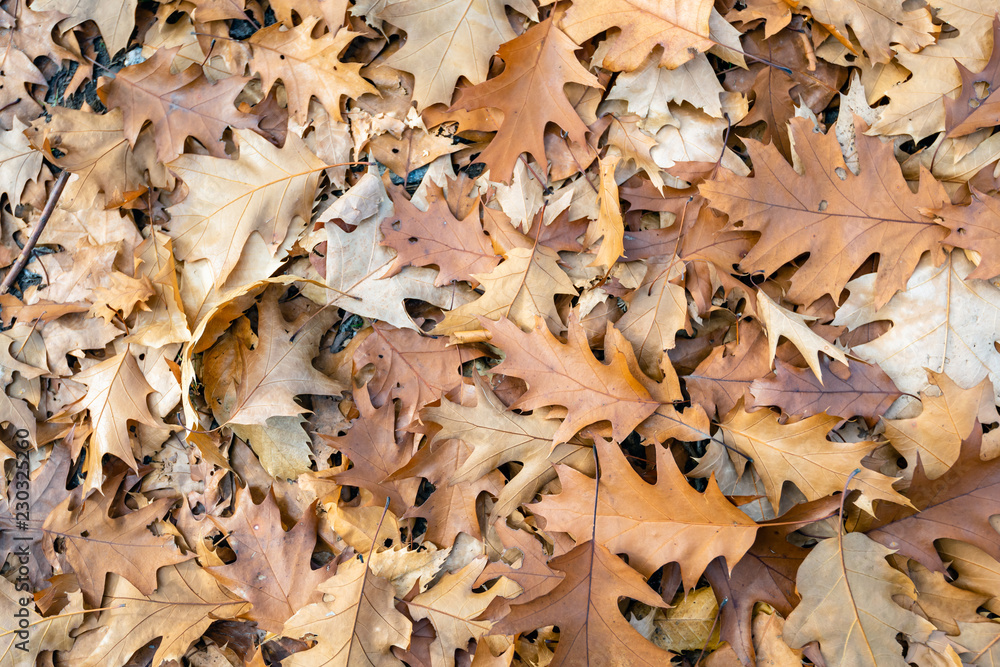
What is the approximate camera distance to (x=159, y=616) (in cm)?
182

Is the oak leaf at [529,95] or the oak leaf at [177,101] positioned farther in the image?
the oak leaf at [177,101]

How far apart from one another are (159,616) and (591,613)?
1378 millimetres

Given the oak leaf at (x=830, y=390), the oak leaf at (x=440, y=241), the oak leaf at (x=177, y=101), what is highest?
the oak leaf at (x=177, y=101)

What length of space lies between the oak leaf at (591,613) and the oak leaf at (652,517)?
52mm

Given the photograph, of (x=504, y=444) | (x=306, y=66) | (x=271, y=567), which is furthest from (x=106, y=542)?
(x=306, y=66)

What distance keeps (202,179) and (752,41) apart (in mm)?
1770

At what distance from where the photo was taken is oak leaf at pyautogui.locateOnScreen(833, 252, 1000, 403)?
158cm

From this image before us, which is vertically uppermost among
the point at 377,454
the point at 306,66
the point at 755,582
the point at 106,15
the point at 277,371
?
the point at 106,15

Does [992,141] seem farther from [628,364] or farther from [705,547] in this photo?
[705,547]

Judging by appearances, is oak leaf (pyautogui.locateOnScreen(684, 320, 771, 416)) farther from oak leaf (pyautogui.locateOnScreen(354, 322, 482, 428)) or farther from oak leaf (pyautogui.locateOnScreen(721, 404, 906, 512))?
oak leaf (pyautogui.locateOnScreen(354, 322, 482, 428))

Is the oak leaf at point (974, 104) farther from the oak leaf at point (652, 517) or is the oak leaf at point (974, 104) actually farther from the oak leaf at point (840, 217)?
the oak leaf at point (652, 517)

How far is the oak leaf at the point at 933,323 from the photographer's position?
5.18 feet

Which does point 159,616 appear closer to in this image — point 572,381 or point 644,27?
point 572,381

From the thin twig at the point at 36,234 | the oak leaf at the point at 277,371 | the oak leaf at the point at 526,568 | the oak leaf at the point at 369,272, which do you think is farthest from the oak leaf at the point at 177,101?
the oak leaf at the point at 526,568
